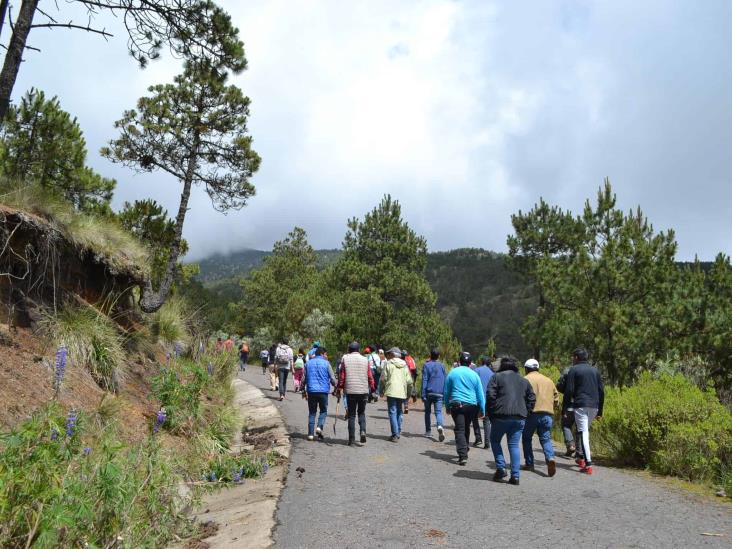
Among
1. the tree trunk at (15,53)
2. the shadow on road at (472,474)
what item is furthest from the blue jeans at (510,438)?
the tree trunk at (15,53)

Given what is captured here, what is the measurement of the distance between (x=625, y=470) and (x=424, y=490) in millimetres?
4377

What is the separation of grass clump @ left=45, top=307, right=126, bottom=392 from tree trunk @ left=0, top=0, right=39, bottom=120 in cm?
323

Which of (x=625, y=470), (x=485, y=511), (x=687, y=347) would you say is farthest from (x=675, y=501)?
(x=687, y=347)

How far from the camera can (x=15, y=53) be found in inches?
300

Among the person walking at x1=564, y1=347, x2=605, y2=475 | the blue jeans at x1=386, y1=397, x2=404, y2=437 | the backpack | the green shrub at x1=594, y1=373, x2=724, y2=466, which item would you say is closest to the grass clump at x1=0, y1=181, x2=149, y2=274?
the blue jeans at x1=386, y1=397, x2=404, y2=437

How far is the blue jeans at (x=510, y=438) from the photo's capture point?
24.3 feet

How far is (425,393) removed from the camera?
1180 cm

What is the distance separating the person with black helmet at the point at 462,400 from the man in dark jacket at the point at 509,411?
96 cm

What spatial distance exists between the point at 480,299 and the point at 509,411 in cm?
11595

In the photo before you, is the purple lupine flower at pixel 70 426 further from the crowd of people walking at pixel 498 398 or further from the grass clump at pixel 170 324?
the grass clump at pixel 170 324

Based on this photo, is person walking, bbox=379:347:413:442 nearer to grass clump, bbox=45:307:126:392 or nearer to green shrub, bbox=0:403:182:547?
grass clump, bbox=45:307:126:392

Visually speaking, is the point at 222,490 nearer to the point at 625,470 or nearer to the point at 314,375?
the point at 314,375

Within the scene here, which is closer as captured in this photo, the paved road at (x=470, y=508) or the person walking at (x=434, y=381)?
the paved road at (x=470, y=508)

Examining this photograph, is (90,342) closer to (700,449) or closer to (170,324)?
(170,324)
